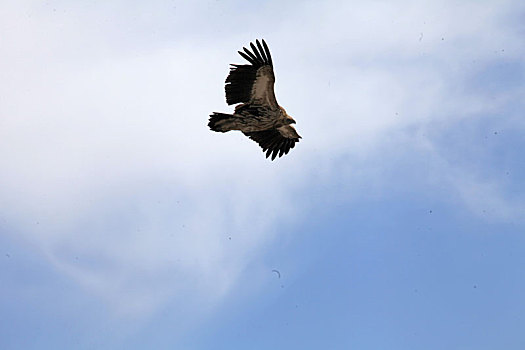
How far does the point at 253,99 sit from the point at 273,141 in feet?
6.85

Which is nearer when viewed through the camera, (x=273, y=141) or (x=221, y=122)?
(x=221, y=122)

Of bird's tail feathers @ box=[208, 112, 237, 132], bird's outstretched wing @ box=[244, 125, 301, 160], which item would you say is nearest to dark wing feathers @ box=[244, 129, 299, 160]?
bird's outstretched wing @ box=[244, 125, 301, 160]

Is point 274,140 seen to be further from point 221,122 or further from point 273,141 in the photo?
point 221,122

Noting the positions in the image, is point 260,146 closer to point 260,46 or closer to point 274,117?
point 274,117

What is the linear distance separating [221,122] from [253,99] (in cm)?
137

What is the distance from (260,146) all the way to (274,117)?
139 cm

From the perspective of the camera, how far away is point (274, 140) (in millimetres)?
34188

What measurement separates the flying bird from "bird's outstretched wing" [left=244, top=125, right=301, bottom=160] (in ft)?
1.18

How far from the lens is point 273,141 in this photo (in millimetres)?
34188

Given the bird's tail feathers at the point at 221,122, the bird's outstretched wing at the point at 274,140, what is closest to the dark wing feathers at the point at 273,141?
the bird's outstretched wing at the point at 274,140

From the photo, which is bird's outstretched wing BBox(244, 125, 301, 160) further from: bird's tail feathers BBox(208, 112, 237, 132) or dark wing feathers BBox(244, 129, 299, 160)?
bird's tail feathers BBox(208, 112, 237, 132)

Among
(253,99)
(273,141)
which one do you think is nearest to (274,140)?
(273,141)

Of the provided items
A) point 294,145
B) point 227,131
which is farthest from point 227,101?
point 294,145

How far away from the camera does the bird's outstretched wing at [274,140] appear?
3403cm
